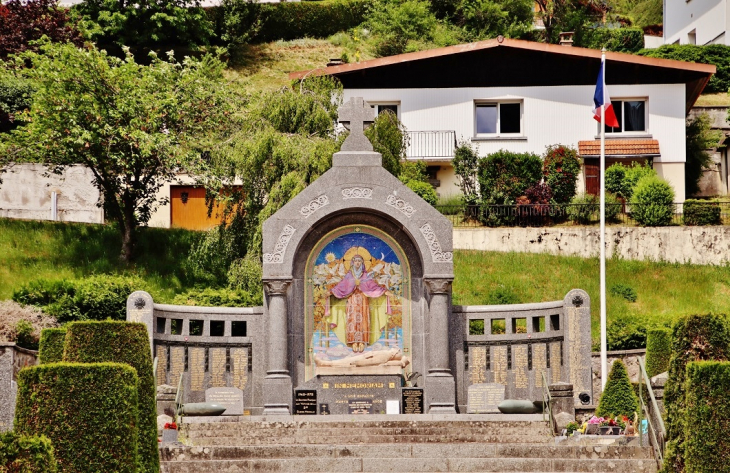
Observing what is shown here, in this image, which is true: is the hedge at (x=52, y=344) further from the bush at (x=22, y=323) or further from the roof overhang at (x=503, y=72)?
the roof overhang at (x=503, y=72)

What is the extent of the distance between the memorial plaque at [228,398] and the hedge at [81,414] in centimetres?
989

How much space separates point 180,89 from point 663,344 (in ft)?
57.4

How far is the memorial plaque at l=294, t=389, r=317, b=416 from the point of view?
2800 centimetres

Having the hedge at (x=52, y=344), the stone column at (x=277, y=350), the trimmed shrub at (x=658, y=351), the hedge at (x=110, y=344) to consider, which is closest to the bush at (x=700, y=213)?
the trimmed shrub at (x=658, y=351)

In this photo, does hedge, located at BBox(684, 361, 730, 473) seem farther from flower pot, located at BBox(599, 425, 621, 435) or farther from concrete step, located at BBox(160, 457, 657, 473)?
flower pot, located at BBox(599, 425, 621, 435)

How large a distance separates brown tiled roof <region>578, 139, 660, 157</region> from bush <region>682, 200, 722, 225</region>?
5.16 m

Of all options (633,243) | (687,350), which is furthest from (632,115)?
(687,350)

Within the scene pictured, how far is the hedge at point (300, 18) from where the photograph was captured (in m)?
68.4

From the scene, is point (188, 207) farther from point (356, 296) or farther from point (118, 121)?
point (356, 296)

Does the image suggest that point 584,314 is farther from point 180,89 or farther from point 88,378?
point 180,89

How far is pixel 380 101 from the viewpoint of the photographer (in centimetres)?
4800

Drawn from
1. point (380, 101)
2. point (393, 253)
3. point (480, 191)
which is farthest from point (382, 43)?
point (393, 253)

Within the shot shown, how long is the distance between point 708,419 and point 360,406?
10.5 metres

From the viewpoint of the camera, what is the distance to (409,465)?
2245cm
